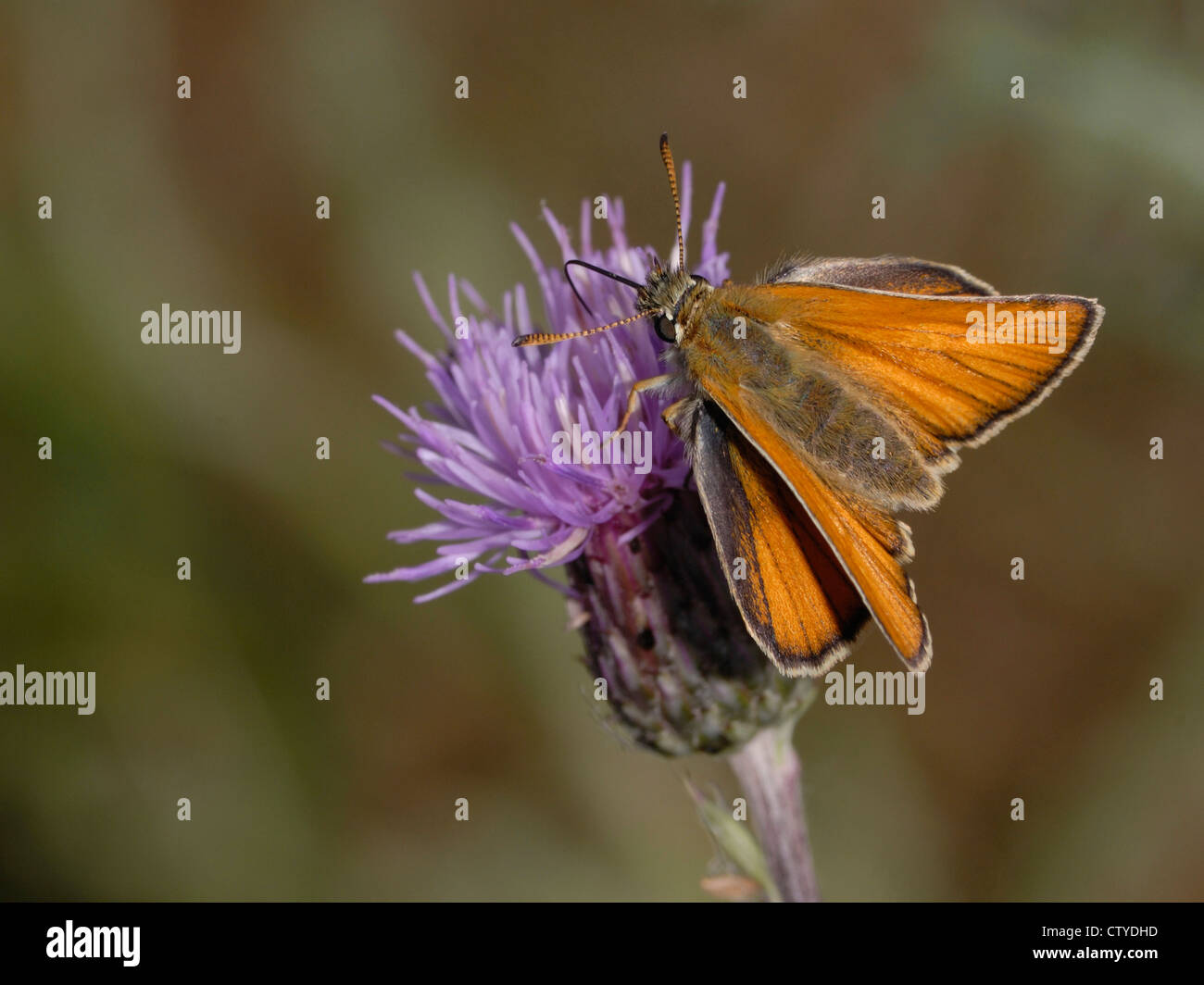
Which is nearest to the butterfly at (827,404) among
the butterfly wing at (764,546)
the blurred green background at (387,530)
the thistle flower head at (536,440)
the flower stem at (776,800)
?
the butterfly wing at (764,546)

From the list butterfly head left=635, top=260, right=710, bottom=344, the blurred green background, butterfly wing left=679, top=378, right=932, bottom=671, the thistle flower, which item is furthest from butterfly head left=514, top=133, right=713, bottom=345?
the blurred green background

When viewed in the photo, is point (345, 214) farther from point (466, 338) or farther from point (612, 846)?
point (612, 846)

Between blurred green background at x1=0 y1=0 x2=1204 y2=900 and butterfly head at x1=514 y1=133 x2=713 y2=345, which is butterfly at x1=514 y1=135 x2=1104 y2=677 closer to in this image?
butterfly head at x1=514 y1=133 x2=713 y2=345

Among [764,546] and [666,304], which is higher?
[666,304]

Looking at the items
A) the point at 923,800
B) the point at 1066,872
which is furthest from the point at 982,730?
the point at 1066,872

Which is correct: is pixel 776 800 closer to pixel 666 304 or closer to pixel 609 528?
pixel 609 528

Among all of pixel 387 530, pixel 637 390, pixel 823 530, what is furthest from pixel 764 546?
pixel 387 530

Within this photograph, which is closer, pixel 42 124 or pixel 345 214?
pixel 42 124
